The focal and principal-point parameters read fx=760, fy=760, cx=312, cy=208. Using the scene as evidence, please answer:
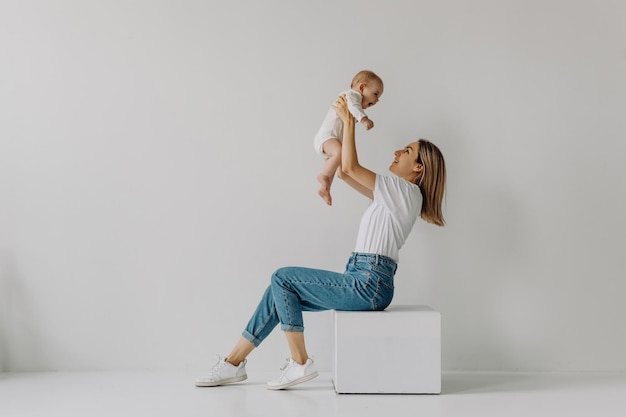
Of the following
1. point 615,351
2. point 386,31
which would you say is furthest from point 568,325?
point 386,31

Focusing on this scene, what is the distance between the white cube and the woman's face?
2.23 ft

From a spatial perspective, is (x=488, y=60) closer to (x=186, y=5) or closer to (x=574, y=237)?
(x=574, y=237)

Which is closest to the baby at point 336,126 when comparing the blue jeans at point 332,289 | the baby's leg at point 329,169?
the baby's leg at point 329,169

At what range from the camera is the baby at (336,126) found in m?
3.28

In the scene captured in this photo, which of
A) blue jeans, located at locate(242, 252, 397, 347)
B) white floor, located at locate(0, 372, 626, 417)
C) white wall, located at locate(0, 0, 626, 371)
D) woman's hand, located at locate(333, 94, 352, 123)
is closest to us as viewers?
white floor, located at locate(0, 372, 626, 417)

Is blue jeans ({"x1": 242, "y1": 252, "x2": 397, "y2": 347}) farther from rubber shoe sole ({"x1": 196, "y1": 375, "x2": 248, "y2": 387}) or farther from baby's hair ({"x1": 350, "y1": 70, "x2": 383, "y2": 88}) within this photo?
baby's hair ({"x1": 350, "y1": 70, "x2": 383, "y2": 88})

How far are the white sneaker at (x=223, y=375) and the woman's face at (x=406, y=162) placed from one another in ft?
3.55

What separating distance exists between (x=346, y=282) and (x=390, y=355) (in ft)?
1.14

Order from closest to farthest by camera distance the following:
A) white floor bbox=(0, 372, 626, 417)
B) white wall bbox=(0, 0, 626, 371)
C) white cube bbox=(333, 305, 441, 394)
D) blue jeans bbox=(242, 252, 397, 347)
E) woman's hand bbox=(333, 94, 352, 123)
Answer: white floor bbox=(0, 372, 626, 417) < white cube bbox=(333, 305, 441, 394) < blue jeans bbox=(242, 252, 397, 347) < woman's hand bbox=(333, 94, 352, 123) < white wall bbox=(0, 0, 626, 371)

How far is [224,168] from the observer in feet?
12.1

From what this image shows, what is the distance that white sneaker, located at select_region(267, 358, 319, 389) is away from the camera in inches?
123

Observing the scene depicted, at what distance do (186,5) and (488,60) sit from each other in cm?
150

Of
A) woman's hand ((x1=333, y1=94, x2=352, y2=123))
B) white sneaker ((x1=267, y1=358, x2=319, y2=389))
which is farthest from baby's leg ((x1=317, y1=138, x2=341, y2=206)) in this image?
white sneaker ((x1=267, y1=358, x2=319, y2=389))

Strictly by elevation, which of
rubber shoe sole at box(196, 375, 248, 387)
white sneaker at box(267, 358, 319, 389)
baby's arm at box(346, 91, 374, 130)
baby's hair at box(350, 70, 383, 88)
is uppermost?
baby's hair at box(350, 70, 383, 88)
